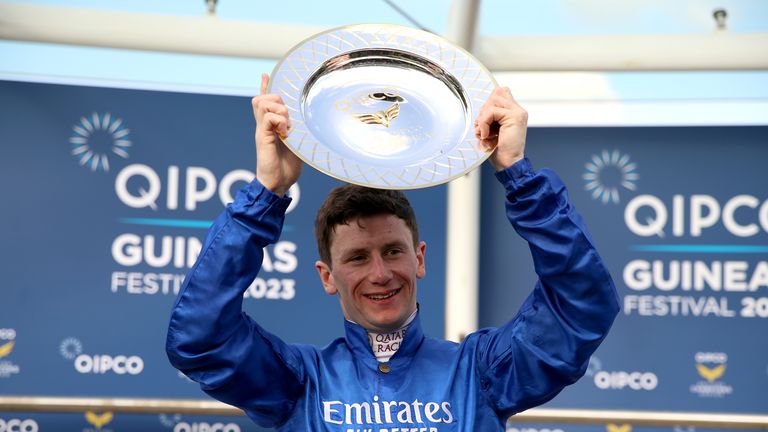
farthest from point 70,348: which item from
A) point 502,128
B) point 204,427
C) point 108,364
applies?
point 502,128

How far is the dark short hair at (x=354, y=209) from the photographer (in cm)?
286

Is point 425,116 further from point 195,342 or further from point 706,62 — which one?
point 706,62

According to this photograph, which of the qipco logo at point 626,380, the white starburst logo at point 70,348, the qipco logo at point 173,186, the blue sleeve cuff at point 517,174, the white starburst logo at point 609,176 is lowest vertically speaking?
the qipco logo at point 626,380

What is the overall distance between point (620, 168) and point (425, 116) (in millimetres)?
2506

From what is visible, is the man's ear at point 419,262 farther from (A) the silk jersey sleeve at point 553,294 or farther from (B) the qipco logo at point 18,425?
(B) the qipco logo at point 18,425

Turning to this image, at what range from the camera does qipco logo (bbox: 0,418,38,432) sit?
4.77 m

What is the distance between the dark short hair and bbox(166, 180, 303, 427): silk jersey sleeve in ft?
0.65

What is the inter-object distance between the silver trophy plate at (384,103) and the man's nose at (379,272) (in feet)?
0.80

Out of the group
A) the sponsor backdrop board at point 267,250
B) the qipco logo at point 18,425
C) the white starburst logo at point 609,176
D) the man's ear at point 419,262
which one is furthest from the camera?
the white starburst logo at point 609,176

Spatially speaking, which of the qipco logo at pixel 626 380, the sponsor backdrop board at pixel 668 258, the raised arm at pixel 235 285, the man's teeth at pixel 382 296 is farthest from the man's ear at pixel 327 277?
the qipco logo at pixel 626 380

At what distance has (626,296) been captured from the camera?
→ 16.8 feet

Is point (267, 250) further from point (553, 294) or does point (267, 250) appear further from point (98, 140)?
point (553, 294)

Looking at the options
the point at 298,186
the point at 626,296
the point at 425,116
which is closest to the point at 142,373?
the point at 298,186

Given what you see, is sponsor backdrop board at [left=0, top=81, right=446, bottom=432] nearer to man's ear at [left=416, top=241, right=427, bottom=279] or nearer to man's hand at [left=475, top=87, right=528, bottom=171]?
man's ear at [left=416, top=241, right=427, bottom=279]
